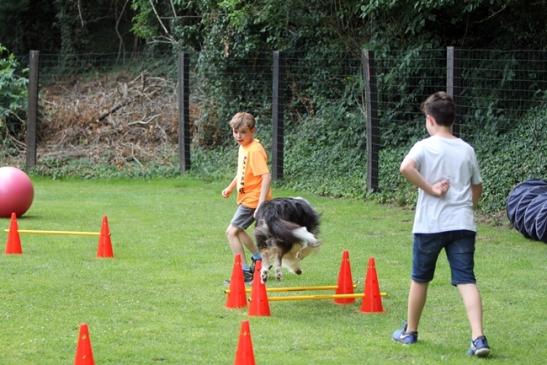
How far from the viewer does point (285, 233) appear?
9.33 metres

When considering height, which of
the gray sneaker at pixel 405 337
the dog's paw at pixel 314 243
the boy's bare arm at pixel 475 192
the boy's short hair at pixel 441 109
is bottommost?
the gray sneaker at pixel 405 337

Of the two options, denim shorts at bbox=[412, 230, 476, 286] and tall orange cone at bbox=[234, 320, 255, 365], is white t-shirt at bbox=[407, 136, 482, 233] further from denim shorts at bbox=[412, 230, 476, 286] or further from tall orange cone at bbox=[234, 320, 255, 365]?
tall orange cone at bbox=[234, 320, 255, 365]

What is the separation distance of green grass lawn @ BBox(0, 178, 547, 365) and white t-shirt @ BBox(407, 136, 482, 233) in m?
0.91

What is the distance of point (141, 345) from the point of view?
765 centimetres

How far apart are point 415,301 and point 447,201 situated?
76 cm

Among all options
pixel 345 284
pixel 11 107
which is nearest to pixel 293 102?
pixel 11 107

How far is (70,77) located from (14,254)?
55.8ft

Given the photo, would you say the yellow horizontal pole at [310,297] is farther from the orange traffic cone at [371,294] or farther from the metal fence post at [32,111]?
the metal fence post at [32,111]

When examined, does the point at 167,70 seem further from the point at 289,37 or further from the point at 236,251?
Answer: the point at 236,251

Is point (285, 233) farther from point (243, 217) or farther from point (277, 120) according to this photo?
point (277, 120)

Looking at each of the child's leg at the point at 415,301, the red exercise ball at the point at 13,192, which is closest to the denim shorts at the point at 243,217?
the child's leg at the point at 415,301

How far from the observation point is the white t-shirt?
735 cm

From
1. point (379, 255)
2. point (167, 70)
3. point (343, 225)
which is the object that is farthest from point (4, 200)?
point (167, 70)

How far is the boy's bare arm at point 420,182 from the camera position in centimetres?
728
